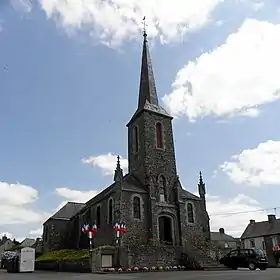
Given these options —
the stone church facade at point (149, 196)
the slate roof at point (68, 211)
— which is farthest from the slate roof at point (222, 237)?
the stone church facade at point (149, 196)

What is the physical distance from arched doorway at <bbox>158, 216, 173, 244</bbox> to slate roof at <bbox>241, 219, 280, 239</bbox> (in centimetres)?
2519

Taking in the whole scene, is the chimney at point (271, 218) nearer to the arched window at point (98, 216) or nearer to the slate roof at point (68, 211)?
the slate roof at point (68, 211)

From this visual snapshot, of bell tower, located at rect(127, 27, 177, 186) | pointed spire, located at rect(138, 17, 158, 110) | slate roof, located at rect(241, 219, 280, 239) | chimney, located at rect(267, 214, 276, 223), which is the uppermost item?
pointed spire, located at rect(138, 17, 158, 110)

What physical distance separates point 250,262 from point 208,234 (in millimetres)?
10035

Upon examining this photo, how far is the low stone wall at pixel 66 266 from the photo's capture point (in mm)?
26663

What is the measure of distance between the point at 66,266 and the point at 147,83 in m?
22.9

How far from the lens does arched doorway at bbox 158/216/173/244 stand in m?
34.8

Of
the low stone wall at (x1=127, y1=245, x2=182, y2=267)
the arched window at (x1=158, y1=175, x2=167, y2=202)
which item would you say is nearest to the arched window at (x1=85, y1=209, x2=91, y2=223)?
the arched window at (x1=158, y1=175, x2=167, y2=202)

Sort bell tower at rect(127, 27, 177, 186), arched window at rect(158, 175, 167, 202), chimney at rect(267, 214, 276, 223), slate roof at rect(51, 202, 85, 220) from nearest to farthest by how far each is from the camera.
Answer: arched window at rect(158, 175, 167, 202) < bell tower at rect(127, 27, 177, 186) < slate roof at rect(51, 202, 85, 220) < chimney at rect(267, 214, 276, 223)

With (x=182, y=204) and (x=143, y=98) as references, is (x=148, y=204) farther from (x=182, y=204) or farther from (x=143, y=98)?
(x=143, y=98)

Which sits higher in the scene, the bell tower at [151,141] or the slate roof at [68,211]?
the bell tower at [151,141]

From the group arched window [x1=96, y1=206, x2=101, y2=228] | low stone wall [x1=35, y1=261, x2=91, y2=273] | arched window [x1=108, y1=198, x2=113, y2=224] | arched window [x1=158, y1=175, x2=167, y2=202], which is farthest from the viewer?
arched window [x1=96, y1=206, x2=101, y2=228]

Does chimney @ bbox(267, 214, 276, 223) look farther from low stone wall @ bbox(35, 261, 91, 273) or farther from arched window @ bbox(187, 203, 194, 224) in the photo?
low stone wall @ bbox(35, 261, 91, 273)

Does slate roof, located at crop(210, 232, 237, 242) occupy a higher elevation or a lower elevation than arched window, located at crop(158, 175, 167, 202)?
lower
